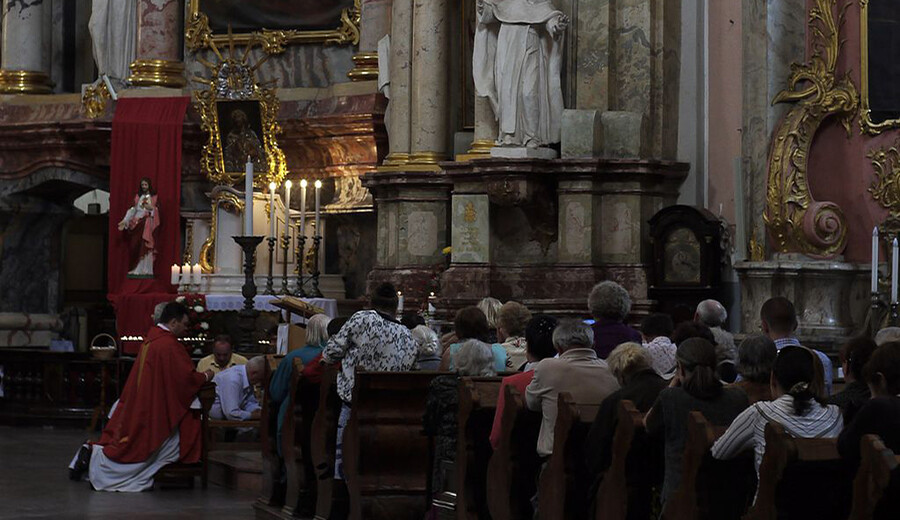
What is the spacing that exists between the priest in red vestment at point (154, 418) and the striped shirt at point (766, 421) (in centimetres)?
669

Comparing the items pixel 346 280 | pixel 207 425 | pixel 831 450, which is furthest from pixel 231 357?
pixel 831 450

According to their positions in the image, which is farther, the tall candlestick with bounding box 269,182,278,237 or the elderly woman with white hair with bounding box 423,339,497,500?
the tall candlestick with bounding box 269,182,278,237

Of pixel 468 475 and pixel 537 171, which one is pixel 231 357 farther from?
pixel 468 475

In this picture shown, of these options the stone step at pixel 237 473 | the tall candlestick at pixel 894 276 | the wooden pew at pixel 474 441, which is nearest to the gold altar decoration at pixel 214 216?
the stone step at pixel 237 473

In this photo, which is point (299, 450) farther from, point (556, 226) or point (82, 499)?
point (556, 226)

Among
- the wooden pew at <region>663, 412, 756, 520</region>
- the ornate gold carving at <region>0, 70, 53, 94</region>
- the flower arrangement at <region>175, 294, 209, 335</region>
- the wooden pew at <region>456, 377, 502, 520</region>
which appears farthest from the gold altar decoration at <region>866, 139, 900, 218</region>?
the ornate gold carving at <region>0, 70, 53, 94</region>

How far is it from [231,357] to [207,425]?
1.83 metres

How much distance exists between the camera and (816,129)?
13.0 m

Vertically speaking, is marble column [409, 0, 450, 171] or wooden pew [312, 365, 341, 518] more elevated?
marble column [409, 0, 450, 171]

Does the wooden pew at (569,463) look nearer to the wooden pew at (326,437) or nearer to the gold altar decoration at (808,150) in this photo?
the wooden pew at (326,437)

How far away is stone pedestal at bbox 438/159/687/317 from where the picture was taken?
1427 centimetres

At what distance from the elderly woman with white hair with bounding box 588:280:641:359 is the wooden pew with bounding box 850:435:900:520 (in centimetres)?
415

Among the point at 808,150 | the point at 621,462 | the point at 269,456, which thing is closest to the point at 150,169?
the point at 269,456

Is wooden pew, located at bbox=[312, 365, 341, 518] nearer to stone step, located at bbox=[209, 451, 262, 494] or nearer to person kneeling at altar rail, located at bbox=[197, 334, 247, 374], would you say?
stone step, located at bbox=[209, 451, 262, 494]
